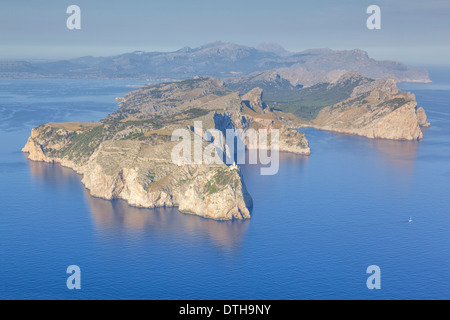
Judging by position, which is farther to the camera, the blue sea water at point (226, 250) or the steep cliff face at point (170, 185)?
the steep cliff face at point (170, 185)

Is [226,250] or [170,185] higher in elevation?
[170,185]

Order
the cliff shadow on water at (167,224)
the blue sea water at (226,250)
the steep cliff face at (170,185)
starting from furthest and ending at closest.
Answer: the steep cliff face at (170,185)
the cliff shadow on water at (167,224)
the blue sea water at (226,250)

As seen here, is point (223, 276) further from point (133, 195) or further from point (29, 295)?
point (133, 195)

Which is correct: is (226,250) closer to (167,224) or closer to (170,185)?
(167,224)

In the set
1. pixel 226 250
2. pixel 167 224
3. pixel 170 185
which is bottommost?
pixel 226 250

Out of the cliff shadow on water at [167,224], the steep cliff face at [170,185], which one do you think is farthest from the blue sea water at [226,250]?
the steep cliff face at [170,185]

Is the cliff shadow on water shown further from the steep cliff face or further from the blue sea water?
the steep cliff face

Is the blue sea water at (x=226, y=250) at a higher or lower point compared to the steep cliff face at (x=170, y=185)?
lower

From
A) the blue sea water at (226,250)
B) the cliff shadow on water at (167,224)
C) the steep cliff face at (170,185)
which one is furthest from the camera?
the steep cliff face at (170,185)

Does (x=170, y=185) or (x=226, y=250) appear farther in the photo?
(x=170, y=185)

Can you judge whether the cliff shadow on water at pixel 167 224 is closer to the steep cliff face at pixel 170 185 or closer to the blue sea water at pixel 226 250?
the blue sea water at pixel 226 250

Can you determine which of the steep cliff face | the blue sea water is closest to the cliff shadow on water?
the blue sea water

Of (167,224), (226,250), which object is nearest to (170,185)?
(167,224)
